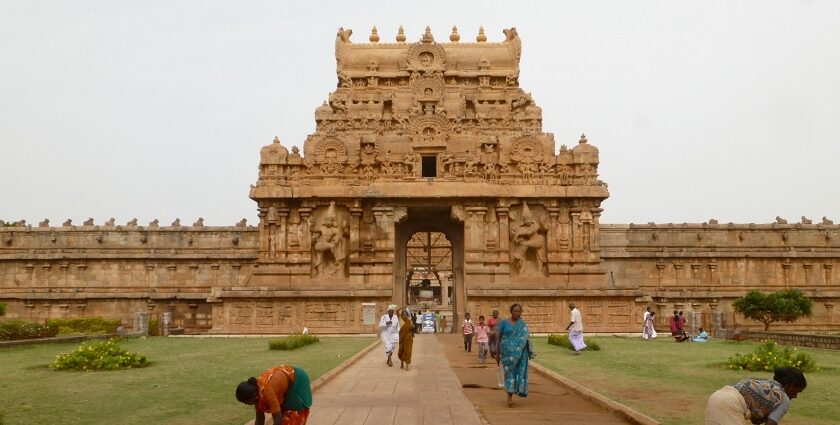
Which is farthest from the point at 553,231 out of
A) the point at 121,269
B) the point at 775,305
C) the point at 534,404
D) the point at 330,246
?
the point at 121,269

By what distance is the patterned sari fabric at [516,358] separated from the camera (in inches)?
497

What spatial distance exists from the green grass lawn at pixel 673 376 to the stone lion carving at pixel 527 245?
9.09 meters

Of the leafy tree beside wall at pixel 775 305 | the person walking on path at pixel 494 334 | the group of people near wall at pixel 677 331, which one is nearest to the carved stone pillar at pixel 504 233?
the group of people near wall at pixel 677 331

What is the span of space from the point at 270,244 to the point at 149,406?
952 inches

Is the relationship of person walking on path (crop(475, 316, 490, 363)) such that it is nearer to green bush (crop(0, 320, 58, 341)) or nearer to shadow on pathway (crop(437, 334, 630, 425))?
shadow on pathway (crop(437, 334, 630, 425))

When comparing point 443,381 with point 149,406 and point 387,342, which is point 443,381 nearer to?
point 387,342

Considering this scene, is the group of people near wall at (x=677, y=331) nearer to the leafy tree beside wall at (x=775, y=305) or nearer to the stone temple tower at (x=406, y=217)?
the stone temple tower at (x=406, y=217)

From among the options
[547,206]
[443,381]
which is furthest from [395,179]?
[443,381]

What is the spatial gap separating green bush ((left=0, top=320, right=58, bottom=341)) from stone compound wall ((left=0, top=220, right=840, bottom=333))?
37.8ft

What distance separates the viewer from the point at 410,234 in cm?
3959

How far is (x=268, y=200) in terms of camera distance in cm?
3556

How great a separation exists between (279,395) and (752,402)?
4.62m

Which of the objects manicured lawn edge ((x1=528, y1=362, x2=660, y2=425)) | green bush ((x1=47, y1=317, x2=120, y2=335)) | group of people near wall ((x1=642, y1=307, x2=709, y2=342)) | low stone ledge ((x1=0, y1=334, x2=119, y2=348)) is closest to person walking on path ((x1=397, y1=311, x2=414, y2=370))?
manicured lawn edge ((x1=528, y1=362, x2=660, y2=425))

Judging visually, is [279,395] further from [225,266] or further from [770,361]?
[225,266]
